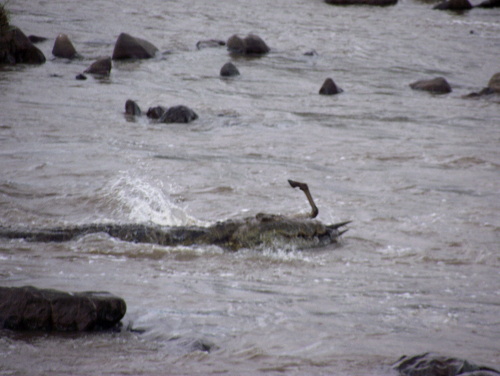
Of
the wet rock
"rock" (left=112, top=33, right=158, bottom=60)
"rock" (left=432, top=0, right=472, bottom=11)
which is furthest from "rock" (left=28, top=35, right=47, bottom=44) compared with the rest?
"rock" (left=432, top=0, right=472, bottom=11)

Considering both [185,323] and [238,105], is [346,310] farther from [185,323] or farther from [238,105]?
[238,105]

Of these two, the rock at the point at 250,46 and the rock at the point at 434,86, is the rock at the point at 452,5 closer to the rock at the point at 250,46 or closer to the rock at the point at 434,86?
the rock at the point at 250,46

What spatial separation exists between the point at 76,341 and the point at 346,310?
4.94 feet

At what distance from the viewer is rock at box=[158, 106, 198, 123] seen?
1022 cm

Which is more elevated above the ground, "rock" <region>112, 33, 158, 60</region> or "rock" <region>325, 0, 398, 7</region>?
"rock" <region>325, 0, 398, 7</region>

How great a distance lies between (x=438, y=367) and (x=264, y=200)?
148 inches

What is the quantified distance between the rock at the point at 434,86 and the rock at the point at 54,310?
9.73 metres

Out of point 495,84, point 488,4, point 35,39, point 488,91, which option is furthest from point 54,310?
point 488,4

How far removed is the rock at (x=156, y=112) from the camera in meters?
10.4

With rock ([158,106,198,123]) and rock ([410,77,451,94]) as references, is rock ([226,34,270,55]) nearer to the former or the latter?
rock ([410,77,451,94])

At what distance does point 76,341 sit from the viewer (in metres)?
3.73

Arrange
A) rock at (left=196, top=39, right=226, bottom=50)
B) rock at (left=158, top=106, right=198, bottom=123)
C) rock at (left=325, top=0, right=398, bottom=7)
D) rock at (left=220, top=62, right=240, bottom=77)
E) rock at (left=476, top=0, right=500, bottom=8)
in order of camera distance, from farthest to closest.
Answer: rock at (left=476, top=0, right=500, bottom=8) → rock at (left=325, top=0, right=398, bottom=7) → rock at (left=196, top=39, right=226, bottom=50) → rock at (left=220, top=62, right=240, bottom=77) → rock at (left=158, top=106, right=198, bottom=123)

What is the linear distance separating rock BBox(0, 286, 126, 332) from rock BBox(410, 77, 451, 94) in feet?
31.9

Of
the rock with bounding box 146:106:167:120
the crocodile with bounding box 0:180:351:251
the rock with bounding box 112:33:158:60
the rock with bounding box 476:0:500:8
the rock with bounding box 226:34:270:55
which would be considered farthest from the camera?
the rock with bounding box 476:0:500:8
